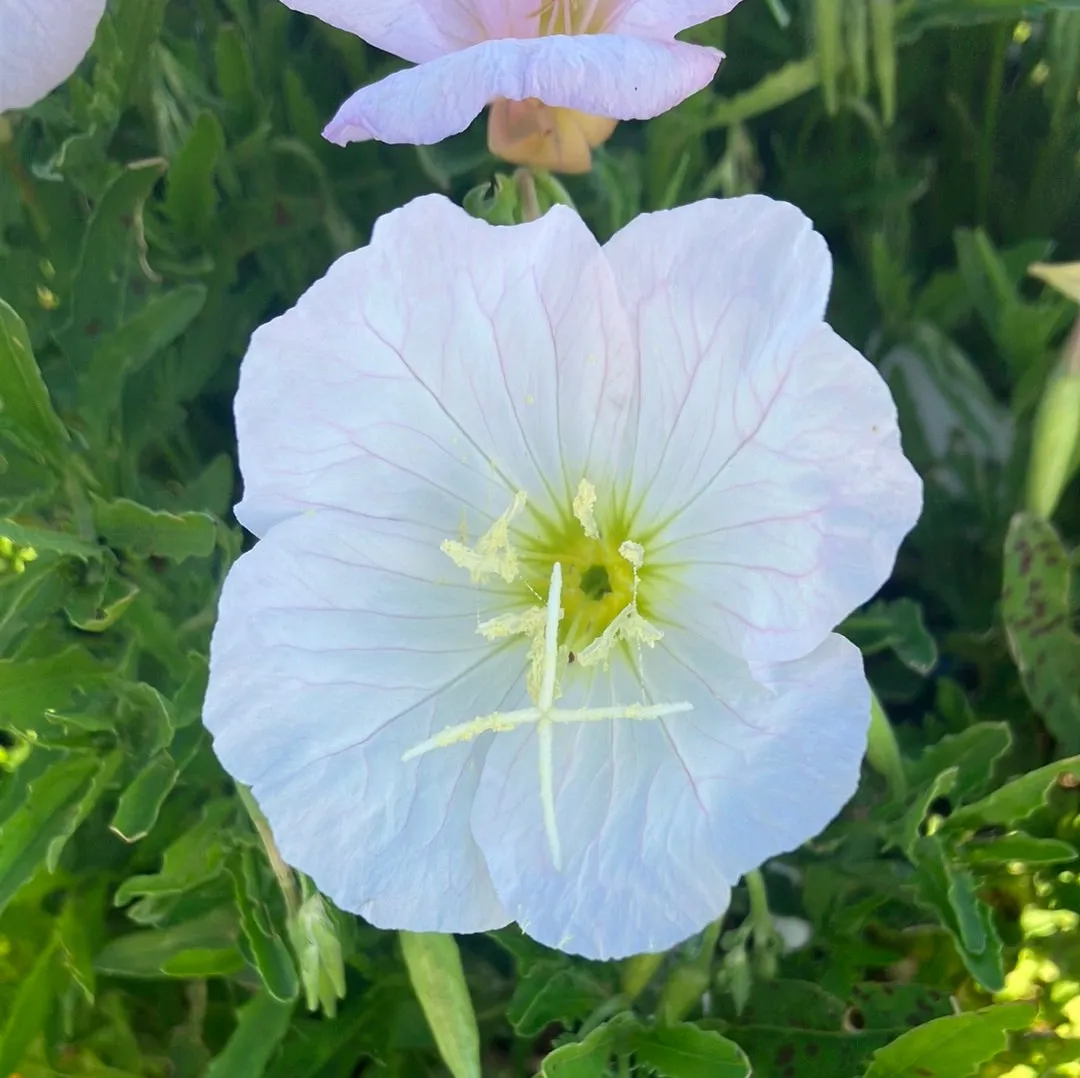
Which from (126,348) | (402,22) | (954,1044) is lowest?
(954,1044)

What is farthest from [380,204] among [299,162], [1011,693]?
[1011,693]

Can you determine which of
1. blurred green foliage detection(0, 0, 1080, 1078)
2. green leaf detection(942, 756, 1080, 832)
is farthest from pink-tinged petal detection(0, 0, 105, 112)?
green leaf detection(942, 756, 1080, 832)

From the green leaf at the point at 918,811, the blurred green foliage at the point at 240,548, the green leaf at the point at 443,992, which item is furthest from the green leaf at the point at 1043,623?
the green leaf at the point at 443,992

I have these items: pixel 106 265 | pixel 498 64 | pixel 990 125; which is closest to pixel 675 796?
pixel 498 64

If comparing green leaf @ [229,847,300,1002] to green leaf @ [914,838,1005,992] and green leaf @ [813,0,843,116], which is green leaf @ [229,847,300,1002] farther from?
green leaf @ [813,0,843,116]

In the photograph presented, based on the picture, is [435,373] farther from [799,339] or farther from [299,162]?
[299,162]

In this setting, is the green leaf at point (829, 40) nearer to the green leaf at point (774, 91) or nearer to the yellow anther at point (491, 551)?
the green leaf at point (774, 91)

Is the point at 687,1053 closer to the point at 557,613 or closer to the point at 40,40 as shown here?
the point at 557,613
